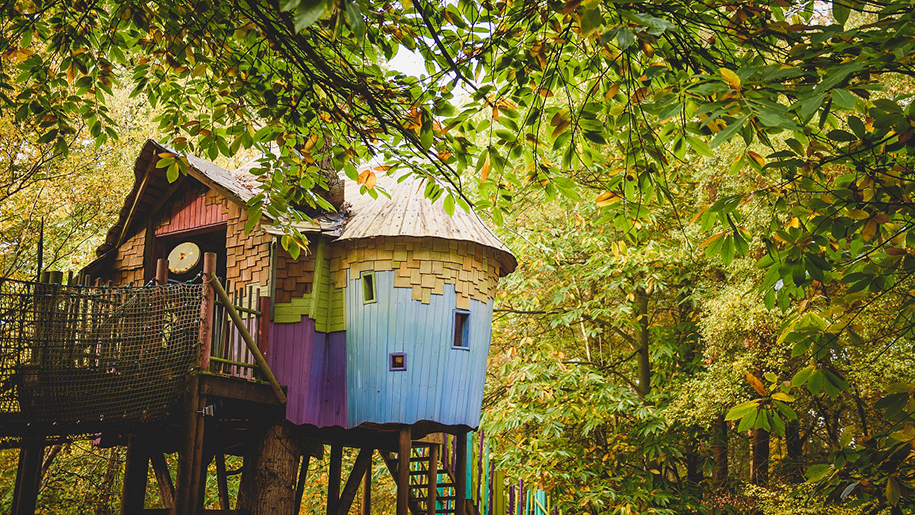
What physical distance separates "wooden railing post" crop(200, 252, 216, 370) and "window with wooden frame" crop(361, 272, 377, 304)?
2.26m

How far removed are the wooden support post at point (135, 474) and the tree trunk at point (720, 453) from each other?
380 inches

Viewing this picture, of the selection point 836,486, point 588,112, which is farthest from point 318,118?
point 836,486

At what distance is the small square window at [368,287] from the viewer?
9391mm

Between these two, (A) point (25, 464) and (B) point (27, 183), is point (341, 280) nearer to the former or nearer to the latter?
(A) point (25, 464)

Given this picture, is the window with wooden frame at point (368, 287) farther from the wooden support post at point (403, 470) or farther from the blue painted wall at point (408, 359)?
the wooden support post at point (403, 470)

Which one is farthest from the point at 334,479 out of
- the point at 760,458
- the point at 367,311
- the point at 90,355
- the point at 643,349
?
the point at 760,458

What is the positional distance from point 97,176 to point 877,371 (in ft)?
44.3

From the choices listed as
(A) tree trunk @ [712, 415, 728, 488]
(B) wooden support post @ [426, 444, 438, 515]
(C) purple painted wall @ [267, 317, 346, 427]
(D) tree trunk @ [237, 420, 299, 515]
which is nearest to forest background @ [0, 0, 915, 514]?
(A) tree trunk @ [712, 415, 728, 488]

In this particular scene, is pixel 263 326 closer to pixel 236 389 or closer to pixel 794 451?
pixel 236 389

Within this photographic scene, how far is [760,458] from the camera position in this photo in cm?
1417

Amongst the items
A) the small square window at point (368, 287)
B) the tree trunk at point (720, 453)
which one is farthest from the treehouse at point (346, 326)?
the tree trunk at point (720, 453)

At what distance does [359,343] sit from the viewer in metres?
9.27

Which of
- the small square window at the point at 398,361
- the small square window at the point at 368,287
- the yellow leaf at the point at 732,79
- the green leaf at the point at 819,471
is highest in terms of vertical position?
the yellow leaf at the point at 732,79

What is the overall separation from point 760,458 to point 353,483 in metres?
8.67
